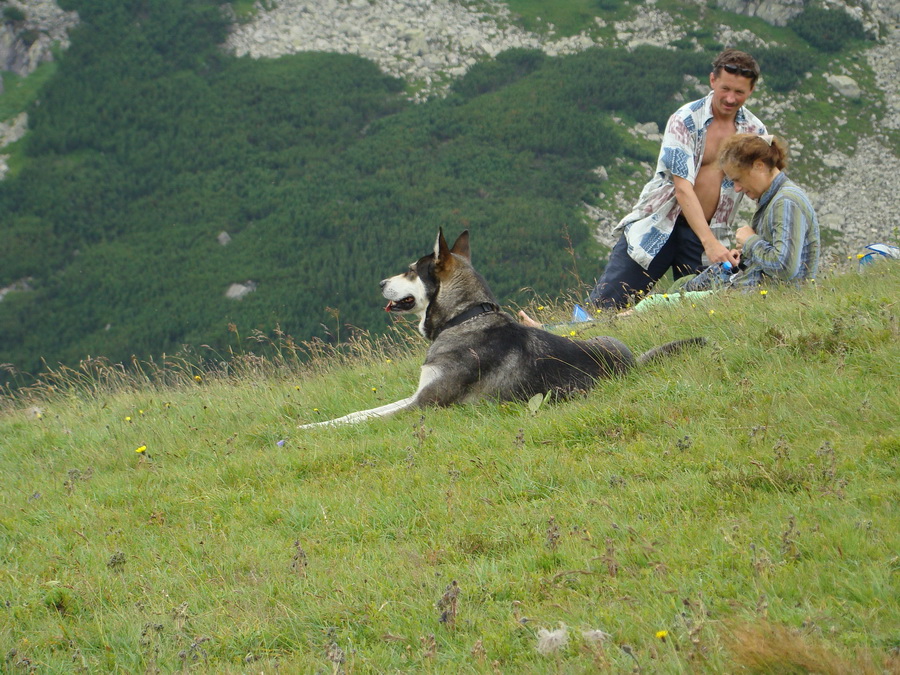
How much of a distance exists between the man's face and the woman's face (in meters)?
1.09

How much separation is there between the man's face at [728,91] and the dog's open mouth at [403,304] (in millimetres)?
3946

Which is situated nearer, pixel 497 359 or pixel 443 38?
pixel 497 359

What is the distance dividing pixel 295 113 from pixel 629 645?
383 feet

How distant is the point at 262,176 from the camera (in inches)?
4065

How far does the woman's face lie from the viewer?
26.9ft

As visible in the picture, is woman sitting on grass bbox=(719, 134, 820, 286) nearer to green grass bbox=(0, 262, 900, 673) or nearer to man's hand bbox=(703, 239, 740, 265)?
man's hand bbox=(703, 239, 740, 265)

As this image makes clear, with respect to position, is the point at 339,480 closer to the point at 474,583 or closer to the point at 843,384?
the point at 474,583

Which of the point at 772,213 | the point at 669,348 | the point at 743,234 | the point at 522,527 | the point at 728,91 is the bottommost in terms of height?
the point at 669,348

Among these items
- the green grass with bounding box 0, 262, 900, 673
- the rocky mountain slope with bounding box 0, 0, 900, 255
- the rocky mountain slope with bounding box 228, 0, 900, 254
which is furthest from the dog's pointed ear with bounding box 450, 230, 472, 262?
the rocky mountain slope with bounding box 228, 0, 900, 254

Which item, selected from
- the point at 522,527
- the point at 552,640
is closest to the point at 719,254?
the point at 522,527

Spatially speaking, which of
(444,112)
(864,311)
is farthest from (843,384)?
(444,112)

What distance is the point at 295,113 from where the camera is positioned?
372ft

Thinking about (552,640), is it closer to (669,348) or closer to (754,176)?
(669,348)

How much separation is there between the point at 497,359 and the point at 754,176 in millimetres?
3305
